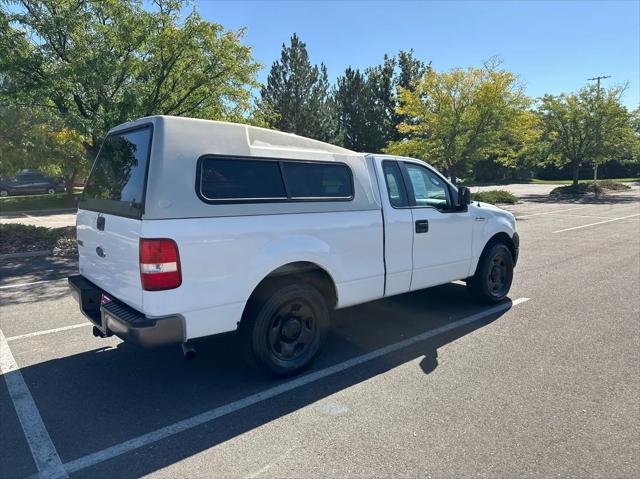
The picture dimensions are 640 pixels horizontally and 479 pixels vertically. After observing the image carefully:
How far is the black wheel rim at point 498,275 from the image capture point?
5816 millimetres

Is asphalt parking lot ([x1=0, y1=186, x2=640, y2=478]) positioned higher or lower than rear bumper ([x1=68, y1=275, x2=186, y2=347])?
lower

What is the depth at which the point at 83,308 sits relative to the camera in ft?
→ 12.8

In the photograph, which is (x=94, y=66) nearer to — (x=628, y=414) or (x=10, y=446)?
(x=10, y=446)

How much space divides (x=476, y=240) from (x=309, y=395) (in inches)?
120

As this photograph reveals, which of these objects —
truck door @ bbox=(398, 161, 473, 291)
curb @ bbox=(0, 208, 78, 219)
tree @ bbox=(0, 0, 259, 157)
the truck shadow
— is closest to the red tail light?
the truck shadow

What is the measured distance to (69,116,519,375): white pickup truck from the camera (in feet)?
10.3

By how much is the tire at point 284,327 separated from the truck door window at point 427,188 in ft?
5.77

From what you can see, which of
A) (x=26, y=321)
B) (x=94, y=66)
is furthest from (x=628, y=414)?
(x=94, y=66)

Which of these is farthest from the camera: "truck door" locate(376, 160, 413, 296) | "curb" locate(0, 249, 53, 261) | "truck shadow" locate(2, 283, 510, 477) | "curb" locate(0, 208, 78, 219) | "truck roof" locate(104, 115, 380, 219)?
"curb" locate(0, 208, 78, 219)

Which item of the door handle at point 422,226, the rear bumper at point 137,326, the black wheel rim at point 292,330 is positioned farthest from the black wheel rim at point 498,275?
the rear bumper at point 137,326

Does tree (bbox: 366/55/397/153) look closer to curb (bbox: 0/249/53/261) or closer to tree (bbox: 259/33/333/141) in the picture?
tree (bbox: 259/33/333/141)

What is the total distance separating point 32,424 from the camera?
3127 mm

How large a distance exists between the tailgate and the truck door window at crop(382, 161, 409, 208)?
2.50 meters

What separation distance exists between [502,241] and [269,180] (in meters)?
3.65
